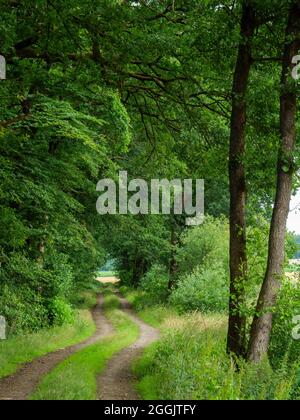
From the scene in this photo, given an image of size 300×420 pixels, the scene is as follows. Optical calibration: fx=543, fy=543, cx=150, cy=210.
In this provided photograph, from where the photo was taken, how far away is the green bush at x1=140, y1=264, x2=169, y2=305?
134 feet

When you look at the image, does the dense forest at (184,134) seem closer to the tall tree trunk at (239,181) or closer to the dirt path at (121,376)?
the tall tree trunk at (239,181)

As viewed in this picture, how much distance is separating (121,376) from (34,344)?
20.0 ft

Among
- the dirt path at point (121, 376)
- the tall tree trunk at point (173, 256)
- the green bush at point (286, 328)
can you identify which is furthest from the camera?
the tall tree trunk at point (173, 256)

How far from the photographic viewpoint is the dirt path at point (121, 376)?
12469mm

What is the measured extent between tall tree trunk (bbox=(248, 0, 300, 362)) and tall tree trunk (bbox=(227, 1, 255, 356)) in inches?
37.5

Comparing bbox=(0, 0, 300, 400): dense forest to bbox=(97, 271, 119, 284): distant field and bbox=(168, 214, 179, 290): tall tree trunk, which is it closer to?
bbox=(168, 214, 179, 290): tall tree trunk

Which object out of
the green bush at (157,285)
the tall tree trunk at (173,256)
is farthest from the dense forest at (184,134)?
the green bush at (157,285)

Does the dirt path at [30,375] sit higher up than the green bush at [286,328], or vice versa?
the green bush at [286,328]

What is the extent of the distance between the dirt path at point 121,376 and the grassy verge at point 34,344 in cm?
279

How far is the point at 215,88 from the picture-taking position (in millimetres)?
15844

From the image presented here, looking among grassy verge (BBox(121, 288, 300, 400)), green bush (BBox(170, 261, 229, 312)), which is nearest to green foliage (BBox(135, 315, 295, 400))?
grassy verge (BBox(121, 288, 300, 400))

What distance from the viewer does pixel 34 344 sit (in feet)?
65.9
